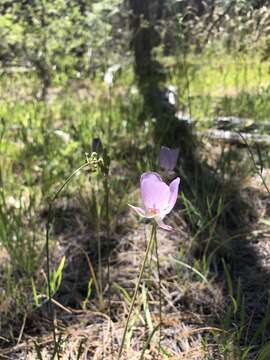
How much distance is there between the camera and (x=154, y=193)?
895mm

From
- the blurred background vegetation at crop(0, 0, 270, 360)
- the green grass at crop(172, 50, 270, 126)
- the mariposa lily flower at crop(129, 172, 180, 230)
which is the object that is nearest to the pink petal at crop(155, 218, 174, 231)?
the mariposa lily flower at crop(129, 172, 180, 230)

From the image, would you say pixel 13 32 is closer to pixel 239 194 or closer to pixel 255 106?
pixel 255 106

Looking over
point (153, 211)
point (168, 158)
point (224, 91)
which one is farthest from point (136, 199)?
point (224, 91)

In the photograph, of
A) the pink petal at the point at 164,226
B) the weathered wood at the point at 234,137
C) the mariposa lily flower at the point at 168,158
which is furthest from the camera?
the weathered wood at the point at 234,137

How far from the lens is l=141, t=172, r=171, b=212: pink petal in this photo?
2.91 feet

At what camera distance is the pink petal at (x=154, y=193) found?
89 cm

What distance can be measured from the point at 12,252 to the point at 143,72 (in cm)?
415

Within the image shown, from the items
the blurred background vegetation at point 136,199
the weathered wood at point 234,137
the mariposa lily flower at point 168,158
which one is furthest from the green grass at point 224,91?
the mariposa lily flower at point 168,158

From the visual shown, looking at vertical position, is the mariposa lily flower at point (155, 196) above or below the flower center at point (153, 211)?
above

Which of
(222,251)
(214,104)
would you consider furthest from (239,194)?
(214,104)

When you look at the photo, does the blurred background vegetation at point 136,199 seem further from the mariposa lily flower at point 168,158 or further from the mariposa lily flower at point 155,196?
the mariposa lily flower at point 155,196

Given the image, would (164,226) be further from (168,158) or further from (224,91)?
(224,91)

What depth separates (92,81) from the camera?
550cm

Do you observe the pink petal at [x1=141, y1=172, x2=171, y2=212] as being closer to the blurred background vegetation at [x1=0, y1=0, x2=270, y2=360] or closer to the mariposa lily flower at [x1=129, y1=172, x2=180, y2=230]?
the mariposa lily flower at [x1=129, y1=172, x2=180, y2=230]
